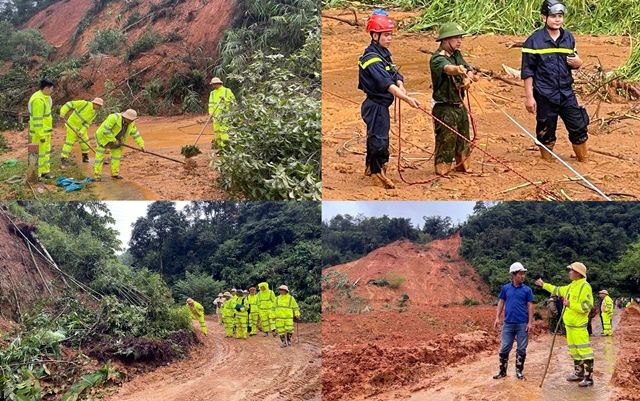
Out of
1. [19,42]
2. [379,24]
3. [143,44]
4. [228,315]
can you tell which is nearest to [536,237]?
[379,24]

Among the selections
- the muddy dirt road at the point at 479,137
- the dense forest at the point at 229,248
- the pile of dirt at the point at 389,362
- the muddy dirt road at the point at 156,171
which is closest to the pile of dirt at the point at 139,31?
the muddy dirt road at the point at 156,171

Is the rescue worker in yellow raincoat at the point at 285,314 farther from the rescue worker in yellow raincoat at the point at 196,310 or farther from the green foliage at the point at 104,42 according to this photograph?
the green foliage at the point at 104,42

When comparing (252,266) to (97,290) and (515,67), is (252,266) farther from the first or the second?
(515,67)

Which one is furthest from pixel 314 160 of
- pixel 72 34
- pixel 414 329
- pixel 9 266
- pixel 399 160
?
pixel 72 34

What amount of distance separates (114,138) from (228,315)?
230cm

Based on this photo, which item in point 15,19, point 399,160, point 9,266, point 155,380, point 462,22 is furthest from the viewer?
point 15,19

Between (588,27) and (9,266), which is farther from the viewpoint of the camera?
(588,27)

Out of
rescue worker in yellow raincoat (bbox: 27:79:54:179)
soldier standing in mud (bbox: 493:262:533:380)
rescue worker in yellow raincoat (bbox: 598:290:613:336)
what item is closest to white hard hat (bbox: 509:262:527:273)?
soldier standing in mud (bbox: 493:262:533:380)

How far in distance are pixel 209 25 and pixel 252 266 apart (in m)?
4.17

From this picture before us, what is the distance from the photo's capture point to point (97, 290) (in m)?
10.2

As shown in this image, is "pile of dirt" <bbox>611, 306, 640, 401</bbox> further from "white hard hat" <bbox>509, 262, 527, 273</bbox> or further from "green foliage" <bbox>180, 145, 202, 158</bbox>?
"green foliage" <bbox>180, 145, 202, 158</bbox>

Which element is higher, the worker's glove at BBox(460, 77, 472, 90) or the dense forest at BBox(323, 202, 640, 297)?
the worker's glove at BBox(460, 77, 472, 90)

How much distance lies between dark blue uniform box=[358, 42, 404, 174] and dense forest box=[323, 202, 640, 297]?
780mm

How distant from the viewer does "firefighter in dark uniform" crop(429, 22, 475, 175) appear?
337 inches
